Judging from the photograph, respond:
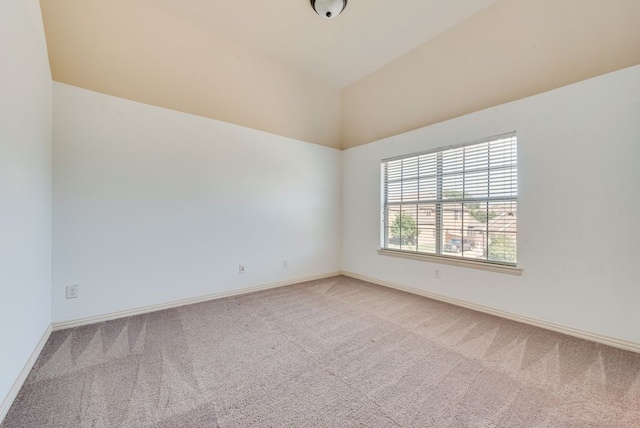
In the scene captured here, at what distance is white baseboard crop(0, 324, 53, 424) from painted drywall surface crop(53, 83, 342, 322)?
38 cm

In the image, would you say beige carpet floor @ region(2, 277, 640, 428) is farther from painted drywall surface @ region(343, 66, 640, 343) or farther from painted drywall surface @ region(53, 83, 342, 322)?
painted drywall surface @ region(53, 83, 342, 322)

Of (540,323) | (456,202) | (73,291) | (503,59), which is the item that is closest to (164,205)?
(73,291)

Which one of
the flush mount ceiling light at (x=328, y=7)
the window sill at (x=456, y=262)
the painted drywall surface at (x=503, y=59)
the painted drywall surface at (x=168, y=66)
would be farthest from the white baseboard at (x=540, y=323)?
the flush mount ceiling light at (x=328, y=7)

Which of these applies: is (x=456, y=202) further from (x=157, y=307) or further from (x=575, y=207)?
(x=157, y=307)

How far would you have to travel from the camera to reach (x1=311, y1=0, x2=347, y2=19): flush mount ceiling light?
8.70 feet

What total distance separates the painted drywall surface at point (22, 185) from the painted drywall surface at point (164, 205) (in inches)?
9.0

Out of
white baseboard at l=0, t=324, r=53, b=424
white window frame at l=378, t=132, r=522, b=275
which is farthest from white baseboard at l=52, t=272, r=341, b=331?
white window frame at l=378, t=132, r=522, b=275

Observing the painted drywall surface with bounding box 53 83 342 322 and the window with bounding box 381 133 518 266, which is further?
the window with bounding box 381 133 518 266

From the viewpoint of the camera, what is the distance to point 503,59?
2840 millimetres

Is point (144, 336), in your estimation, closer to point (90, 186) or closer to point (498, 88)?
point (90, 186)

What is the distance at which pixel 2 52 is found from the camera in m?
1.44

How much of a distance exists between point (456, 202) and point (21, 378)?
14.3 ft

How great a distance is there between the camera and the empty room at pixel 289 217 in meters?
1.64

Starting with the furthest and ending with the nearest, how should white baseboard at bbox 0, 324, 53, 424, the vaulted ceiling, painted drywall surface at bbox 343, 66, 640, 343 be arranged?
the vaulted ceiling, painted drywall surface at bbox 343, 66, 640, 343, white baseboard at bbox 0, 324, 53, 424
